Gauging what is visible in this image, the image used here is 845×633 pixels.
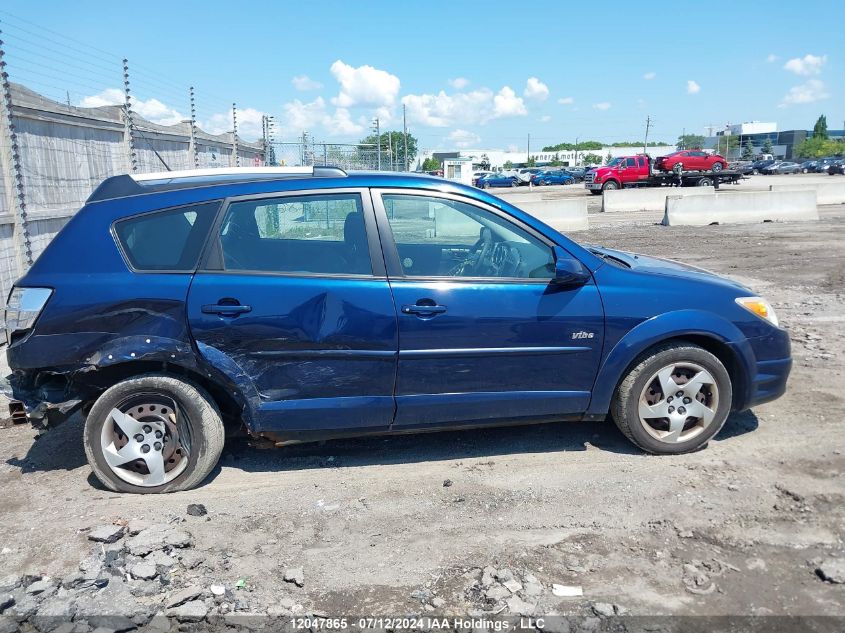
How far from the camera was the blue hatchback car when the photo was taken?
3.88 meters

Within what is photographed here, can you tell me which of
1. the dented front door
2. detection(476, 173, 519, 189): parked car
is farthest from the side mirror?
detection(476, 173, 519, 189): parked car

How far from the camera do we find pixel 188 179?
168 inches

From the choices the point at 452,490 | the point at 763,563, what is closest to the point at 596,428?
the point at 452,490

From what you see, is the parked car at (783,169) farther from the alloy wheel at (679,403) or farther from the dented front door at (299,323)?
the dented front door at (299,323)

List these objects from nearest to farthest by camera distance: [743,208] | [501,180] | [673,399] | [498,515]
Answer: [498,515], [673,399], [743,208], [501,180]

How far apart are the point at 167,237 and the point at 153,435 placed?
46.0 inches

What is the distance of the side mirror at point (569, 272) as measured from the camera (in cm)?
409

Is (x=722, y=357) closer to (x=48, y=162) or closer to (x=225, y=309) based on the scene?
(x=225, y=309)

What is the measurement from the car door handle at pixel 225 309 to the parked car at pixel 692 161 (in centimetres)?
3481

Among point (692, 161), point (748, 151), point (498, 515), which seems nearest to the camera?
point (498, 515)

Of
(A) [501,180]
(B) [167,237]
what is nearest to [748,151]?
(A) [501,180]

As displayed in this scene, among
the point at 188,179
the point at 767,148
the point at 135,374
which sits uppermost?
the point at 767,148

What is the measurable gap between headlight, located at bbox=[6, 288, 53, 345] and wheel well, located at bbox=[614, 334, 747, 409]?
346 cm

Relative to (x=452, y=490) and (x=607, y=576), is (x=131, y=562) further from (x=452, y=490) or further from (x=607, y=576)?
(x=607, y=576)
